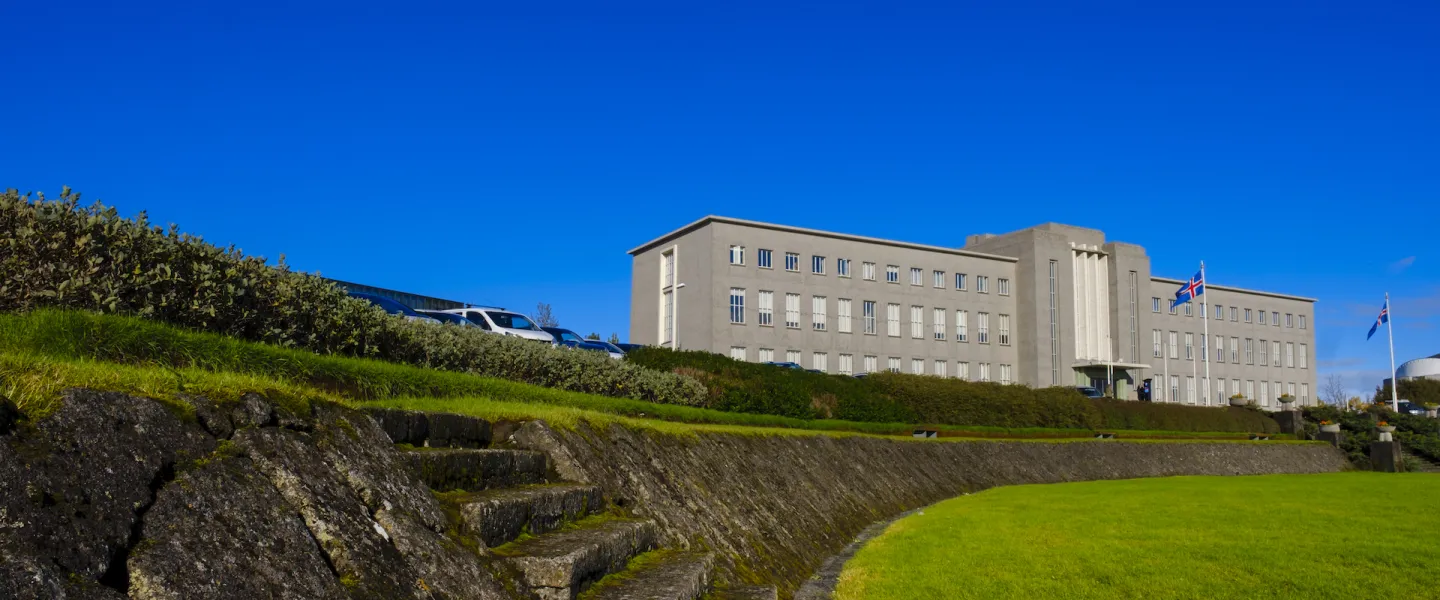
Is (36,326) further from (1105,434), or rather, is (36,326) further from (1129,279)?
(1129,279)

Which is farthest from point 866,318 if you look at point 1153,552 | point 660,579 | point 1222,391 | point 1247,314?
point 660,579

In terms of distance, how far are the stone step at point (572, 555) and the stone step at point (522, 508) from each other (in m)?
0.11

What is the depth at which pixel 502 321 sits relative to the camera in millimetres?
30578

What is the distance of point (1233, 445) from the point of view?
42000 millimetres

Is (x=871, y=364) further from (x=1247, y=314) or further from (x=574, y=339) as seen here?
(x=1247, y=314)

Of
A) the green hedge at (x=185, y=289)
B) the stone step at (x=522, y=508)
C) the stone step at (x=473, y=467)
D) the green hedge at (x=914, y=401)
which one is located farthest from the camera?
the green hedge at (x=914, y=401)

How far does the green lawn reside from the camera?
27.7 ft

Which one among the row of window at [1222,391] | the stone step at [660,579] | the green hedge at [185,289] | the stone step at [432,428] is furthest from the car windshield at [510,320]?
the row of window at [1222,391]

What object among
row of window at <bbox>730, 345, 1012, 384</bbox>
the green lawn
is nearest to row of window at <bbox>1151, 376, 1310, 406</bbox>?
row of window at <bbox>730, 345, 1012, 384</bbox>

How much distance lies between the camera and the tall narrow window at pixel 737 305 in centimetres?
6147

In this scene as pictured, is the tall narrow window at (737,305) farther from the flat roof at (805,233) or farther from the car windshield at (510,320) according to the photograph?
the car windshield at (510,320)

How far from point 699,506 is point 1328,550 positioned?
7.05 m

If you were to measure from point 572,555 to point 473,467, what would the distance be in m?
1.31

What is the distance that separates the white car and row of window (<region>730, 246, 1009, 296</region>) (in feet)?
104
